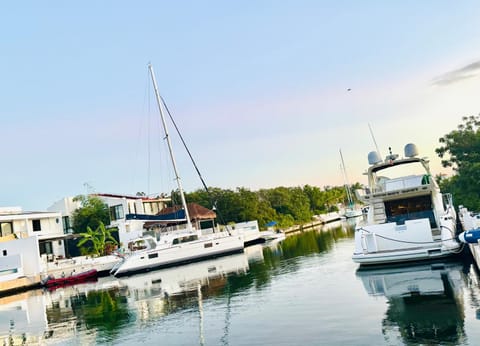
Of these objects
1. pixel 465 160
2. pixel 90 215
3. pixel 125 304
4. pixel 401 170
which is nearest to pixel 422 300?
pixel 401 170

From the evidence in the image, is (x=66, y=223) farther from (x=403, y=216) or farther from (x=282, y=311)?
(x=282, y=311)

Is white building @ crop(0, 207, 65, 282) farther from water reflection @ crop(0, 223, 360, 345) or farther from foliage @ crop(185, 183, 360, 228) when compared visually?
foliage @ crop(185, 183, 360, 228)

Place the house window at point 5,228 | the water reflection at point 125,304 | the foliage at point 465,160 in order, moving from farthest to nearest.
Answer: the house window at point 5,228 < the foliage at point 465,160 < the water reflection at point 125,304

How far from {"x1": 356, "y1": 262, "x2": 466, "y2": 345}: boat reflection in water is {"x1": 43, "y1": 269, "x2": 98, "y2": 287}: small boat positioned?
934 inches

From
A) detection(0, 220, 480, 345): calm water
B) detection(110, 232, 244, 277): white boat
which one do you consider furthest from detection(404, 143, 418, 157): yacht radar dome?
detection(110, 232, 244, 277): white boat

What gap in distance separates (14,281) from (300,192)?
66903 mm

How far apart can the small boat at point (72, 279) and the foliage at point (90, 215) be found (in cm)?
1845

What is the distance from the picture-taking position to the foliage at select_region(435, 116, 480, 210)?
31469mm

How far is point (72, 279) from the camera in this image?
34594 mm

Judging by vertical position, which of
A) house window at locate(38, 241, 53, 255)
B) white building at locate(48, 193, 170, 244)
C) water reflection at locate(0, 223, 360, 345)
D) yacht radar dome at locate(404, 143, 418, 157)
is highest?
white building at locate(48, 193, 170, 244)

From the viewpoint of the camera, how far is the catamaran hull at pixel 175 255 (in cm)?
3419

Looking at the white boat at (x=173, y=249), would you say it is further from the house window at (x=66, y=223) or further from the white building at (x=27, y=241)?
the house window at (x=66, y=223)

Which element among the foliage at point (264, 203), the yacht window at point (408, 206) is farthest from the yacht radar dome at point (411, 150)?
the foliage at point (264, 203)

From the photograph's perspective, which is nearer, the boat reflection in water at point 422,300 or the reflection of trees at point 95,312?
the boat reflection in water at point 422,300
